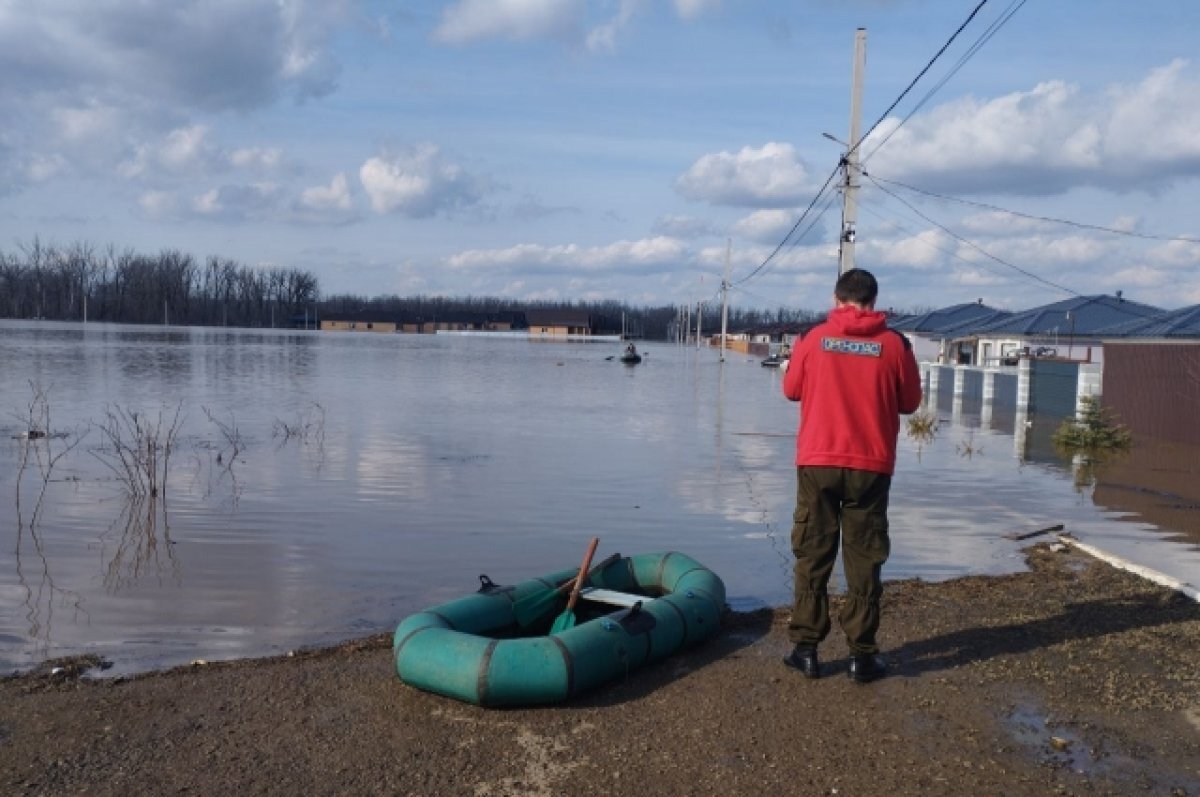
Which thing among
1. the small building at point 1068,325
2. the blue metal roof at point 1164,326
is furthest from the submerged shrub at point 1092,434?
the small building at point 1068,325

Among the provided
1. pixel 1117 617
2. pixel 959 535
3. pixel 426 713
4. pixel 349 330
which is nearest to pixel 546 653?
pixel 426 713

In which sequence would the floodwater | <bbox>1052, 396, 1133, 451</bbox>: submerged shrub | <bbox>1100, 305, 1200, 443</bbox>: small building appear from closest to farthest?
the floodwater
<bbox>1052, 396, 1133, 451</bbox>: submerged shrub
<bbox>1100, 305, 1200, 443</bbox>: small building

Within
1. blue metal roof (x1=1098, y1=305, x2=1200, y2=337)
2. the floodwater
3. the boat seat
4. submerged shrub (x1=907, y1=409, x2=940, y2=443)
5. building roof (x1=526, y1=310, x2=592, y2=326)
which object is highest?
building roof (x1=526, y1=310, x2=592, y2=326)

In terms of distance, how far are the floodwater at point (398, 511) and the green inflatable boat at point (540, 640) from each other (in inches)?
72.7

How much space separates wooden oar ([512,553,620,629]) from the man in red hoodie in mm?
1781

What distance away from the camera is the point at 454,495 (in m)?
14.6

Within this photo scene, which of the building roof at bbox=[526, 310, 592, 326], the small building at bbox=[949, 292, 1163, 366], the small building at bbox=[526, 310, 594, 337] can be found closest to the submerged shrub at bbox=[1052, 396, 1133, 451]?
the small building at bbox=[949, 292, 1163, 366]

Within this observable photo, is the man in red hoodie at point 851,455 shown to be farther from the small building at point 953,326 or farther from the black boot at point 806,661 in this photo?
the small building at point 953,326

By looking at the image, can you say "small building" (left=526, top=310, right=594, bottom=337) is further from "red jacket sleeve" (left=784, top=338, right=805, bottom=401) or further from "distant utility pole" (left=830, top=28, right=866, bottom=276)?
"red jacket sleeve" (left=784, top=338, right=805, bottom=401)

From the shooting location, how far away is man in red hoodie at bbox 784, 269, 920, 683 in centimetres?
541

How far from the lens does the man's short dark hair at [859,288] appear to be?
18.2ft

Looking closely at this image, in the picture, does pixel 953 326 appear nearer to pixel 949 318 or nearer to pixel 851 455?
pixel 949 318

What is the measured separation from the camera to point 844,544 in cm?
552

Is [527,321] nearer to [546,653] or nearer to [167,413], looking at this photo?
[167,413]
